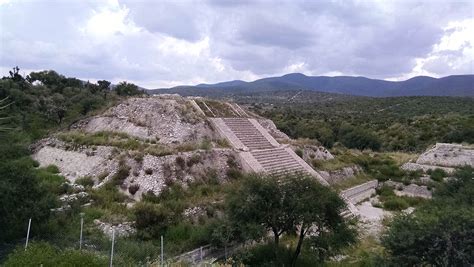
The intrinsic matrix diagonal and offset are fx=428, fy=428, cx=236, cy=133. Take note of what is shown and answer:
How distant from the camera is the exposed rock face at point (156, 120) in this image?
81.2ft

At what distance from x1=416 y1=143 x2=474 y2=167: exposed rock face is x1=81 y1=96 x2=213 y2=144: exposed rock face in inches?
857

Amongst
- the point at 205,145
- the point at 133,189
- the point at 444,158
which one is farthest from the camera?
the point at 444,158

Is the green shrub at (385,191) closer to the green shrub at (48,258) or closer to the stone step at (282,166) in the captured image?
the stone step at (282,166)

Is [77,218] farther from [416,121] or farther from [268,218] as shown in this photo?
[416,121]

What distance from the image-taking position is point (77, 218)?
51.5ft

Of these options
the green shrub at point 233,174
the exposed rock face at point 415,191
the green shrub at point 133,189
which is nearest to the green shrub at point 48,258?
the green shrub at point 133,189

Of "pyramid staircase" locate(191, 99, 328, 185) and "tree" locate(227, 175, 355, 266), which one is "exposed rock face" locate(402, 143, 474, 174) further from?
"tree" locate(227, 175, 355, 266)

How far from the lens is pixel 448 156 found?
120 ft

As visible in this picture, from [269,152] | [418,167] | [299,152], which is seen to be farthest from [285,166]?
[418,167]

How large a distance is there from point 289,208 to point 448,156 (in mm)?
26774

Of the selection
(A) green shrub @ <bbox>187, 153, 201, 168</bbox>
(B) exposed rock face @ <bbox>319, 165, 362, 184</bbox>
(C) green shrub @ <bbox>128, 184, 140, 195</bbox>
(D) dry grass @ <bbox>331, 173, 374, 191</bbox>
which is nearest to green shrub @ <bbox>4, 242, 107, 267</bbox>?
(C) green shrub @ <bbox>128, 184, 140, 195</bbox>

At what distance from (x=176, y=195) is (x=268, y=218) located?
5.33 meters

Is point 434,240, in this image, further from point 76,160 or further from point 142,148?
point 76,160

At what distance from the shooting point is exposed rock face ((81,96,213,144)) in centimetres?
2475
